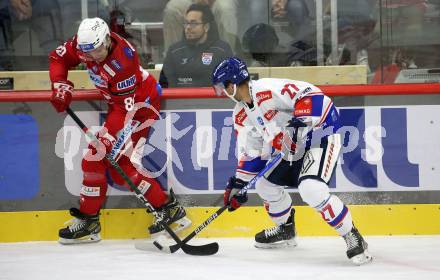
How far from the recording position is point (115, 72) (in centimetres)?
492

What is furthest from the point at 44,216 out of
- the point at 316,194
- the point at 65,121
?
the point at 316,194

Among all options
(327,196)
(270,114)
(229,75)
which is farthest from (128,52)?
(327,196)

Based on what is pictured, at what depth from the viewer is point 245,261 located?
4488 mm

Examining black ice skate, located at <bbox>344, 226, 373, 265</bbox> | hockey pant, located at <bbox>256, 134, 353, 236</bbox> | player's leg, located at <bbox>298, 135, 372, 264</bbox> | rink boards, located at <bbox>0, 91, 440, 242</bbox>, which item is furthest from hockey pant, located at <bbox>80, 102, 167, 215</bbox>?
black ice skate, located at <bbox>344, 226, 373, 265</bbox>

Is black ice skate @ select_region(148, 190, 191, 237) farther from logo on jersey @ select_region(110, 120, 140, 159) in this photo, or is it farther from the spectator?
the spectator

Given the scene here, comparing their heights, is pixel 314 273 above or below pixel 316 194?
below

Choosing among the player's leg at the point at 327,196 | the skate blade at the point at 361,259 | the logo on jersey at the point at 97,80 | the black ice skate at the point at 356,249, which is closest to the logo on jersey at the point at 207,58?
the logo on jersey at the point at 97,80

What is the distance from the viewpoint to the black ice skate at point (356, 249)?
4.30 meters

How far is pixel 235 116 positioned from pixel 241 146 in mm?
200

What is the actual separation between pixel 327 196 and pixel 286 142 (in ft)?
1.38

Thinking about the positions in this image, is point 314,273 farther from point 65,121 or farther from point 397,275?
point 65,121

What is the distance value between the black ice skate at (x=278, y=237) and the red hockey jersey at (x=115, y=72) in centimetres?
101

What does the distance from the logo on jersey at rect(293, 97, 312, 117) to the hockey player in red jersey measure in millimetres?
1086

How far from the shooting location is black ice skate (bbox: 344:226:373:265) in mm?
4301
